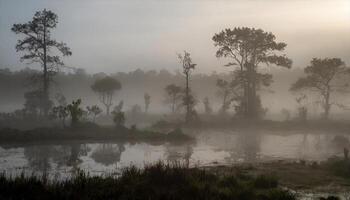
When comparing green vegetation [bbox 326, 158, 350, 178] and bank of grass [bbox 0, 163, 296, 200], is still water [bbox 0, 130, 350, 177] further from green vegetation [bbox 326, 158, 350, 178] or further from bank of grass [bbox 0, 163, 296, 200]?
green vegetation [bbox 326, 158, 350, 178]

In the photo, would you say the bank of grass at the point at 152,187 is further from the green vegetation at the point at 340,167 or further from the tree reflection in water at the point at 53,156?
the tree reflection in water at the point at 53,156

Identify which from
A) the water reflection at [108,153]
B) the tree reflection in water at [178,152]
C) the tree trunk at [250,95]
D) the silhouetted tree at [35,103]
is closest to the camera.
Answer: the water reflection at [108,153]

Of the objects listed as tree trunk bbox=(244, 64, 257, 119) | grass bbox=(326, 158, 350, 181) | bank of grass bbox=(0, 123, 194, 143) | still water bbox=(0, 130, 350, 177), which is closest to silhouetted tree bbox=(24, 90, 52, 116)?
bank of grass bbox=(0, 123, 194, 143)

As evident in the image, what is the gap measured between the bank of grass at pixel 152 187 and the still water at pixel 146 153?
4.14m

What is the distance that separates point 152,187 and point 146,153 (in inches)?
461

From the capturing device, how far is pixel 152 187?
12953 millimetres

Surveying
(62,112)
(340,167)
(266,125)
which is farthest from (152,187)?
(266,125)

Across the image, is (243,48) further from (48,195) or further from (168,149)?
(48,195)

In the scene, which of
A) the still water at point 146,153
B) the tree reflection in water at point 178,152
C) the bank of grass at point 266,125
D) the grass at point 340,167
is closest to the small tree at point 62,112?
the still water at point 146,153

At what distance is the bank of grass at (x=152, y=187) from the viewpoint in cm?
1158

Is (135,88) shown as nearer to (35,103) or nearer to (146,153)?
(35,103)

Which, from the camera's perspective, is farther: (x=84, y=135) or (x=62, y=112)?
(x=62, y=112)

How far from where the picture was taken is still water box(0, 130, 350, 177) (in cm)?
1944

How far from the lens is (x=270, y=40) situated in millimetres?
50312
